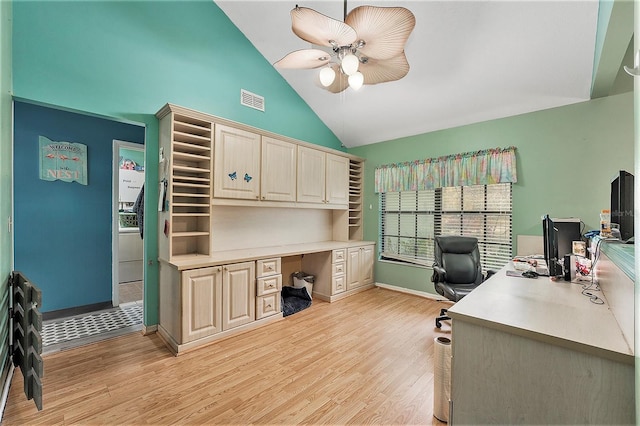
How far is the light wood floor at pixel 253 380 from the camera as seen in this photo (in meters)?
1.75

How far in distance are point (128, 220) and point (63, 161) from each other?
5.21 ft

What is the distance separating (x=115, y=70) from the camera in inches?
106

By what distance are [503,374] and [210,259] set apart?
2476mm

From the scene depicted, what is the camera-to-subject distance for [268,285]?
316cm

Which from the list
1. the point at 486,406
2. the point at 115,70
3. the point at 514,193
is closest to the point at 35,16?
the point at 115,70

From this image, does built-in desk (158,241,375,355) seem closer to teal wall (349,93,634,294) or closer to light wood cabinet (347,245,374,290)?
light wood cabinet (347,245,374,290)

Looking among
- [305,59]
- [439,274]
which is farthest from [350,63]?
[439,274]

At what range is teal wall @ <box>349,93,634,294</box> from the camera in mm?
2898

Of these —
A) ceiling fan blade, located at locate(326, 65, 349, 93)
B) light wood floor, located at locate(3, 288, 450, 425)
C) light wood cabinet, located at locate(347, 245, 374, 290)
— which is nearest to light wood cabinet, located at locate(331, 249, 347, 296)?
light wood cabinet, located at locate(347, 245, 374, 290)

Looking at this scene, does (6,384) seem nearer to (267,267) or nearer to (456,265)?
(267,267)

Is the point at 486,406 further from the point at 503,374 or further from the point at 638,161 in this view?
the point at 638,161

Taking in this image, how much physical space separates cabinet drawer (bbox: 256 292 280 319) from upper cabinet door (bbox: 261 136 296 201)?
3.86 ft

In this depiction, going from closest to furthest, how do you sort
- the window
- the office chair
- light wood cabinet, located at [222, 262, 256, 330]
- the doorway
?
light wood cabinet, located at [222, 262, 256, 330] → the office chair → the window → the doorway

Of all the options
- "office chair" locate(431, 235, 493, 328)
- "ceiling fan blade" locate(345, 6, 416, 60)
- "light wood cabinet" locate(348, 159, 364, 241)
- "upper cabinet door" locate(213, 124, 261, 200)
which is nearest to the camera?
"ceiling fan blade" locate(345, 6, 416, 60)
